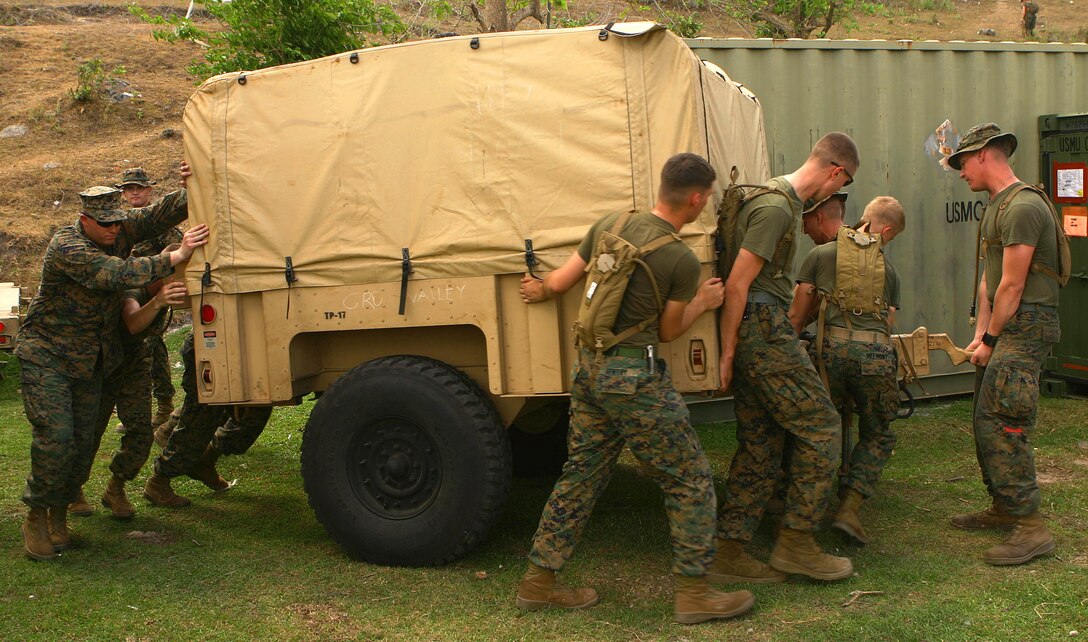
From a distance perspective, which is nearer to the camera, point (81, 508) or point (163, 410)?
point (81, 508)

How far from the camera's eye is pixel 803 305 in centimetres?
565

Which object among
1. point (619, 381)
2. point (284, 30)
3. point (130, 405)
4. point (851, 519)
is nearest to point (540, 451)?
point (851, 519)

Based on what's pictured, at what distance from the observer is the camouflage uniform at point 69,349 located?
5434mm

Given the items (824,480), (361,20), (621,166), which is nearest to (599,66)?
(621,166)

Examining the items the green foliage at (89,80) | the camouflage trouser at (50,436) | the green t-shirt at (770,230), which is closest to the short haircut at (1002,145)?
the green t-shirt at (770,230)

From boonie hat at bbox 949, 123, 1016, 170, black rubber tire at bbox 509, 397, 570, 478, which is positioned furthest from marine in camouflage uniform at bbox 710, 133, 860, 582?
black rubber tire at bbox 509, 397, 570, 478

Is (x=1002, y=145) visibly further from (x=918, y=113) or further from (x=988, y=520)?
(x=918, y=113)

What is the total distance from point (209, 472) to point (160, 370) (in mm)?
1295

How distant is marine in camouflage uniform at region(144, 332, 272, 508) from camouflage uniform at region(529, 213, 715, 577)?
2.27 m

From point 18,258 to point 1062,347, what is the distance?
40.6 ft

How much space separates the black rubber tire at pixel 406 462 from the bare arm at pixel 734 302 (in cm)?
110

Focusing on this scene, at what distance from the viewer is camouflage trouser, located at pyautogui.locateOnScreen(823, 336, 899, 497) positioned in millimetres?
5344

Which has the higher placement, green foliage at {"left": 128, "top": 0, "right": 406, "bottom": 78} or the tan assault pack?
green foliage at {"left": 128, "top": 0, "right": 406, "bottom": 78}

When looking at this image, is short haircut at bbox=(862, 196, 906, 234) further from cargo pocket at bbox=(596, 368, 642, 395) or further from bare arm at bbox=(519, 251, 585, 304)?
cargo pocket at bbox=(596, 368, 642, 395)
